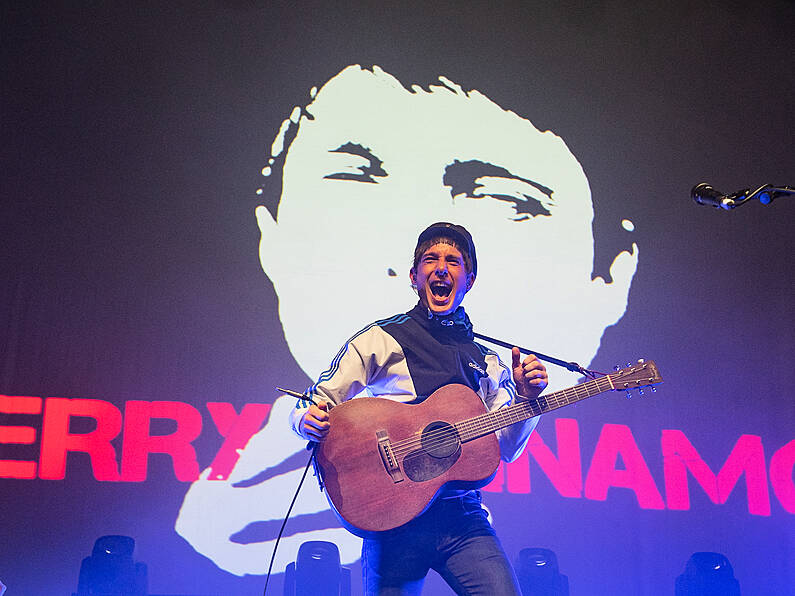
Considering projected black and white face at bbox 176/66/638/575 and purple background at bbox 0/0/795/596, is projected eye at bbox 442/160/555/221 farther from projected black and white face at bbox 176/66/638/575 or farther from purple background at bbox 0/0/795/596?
purple background at bbox 0/0/795/596

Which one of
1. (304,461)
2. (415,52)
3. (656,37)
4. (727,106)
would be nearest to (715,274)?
(727,106)

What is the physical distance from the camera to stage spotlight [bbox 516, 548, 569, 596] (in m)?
3.67

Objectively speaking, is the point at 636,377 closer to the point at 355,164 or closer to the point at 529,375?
the point at 529,375

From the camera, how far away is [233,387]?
3.88 m

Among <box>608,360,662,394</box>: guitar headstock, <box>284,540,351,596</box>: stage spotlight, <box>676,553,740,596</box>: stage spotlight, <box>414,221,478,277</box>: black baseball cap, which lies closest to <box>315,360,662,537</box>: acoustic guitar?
<box>608,360,662,394</box>: guitar headstock

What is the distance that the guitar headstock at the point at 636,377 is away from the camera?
290cm

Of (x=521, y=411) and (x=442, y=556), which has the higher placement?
(x=521, y=411)

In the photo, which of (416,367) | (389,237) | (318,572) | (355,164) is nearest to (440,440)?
(416,367)

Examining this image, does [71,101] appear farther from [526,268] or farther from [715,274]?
[715,274]

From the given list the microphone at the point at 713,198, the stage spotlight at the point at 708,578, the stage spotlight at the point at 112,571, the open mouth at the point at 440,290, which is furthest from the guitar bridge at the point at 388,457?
the stage spotlight at the point at 708,578

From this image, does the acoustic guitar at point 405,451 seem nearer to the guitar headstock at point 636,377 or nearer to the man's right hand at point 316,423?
the man's right hand at point 316,423

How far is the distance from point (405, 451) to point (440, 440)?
0.13 meters

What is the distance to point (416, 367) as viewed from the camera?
2.81 meters

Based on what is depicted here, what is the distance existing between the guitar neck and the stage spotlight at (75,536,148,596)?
67.9 inches
